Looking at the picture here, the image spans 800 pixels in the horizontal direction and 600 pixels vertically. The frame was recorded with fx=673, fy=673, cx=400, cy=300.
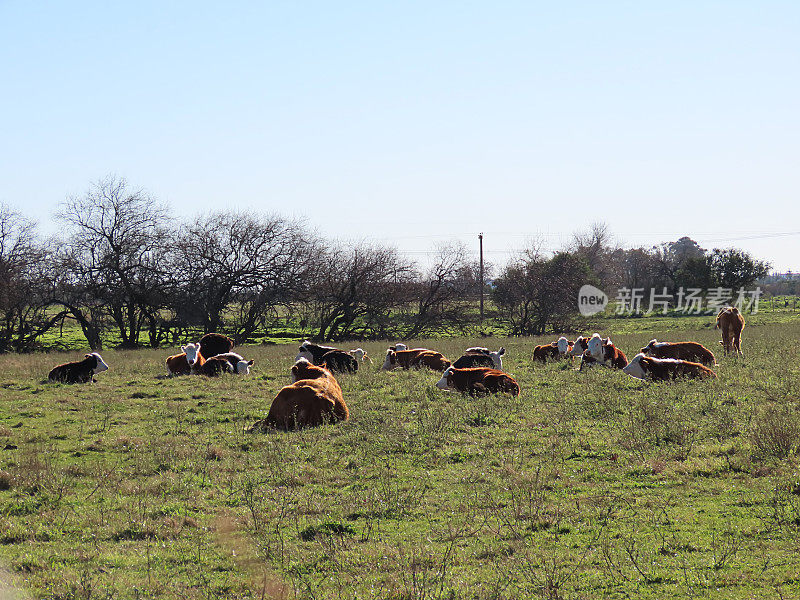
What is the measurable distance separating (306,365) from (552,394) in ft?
16.9

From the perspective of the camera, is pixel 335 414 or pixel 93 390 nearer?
pixel 335 414

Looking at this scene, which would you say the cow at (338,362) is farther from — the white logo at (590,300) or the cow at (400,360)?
the white logo at (590,300)

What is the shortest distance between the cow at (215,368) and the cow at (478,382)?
6.96 metres

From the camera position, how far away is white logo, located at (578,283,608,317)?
47.4m

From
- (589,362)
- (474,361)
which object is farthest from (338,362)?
(589,362)

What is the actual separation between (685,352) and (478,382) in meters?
6.21

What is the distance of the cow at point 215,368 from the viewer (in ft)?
59.4

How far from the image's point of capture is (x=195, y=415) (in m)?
11.7

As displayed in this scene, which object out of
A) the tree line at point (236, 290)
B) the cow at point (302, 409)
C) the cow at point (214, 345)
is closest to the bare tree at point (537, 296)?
the tree line at point (236, 290)

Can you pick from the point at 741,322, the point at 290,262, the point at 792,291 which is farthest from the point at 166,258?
the point at 792,291

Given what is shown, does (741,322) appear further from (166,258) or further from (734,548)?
(166,258)

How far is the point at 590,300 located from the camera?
49.1m

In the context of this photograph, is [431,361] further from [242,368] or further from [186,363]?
[186,363]

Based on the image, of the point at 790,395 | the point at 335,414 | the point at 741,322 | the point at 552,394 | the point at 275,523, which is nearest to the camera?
the point at 275,523
